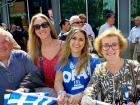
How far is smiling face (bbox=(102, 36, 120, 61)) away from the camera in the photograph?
3217 millimetres

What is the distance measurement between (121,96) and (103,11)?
10.5 meters

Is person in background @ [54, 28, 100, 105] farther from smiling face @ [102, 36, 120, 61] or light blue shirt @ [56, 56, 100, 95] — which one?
smiling face @ [102, 36, 120, 61]

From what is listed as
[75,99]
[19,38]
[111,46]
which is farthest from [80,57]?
[19,38]

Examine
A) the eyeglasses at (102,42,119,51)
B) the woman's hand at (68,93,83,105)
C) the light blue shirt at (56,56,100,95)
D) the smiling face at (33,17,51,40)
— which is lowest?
the woman's hand at (68,93,83,105)

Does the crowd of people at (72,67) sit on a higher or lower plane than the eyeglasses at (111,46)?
lower

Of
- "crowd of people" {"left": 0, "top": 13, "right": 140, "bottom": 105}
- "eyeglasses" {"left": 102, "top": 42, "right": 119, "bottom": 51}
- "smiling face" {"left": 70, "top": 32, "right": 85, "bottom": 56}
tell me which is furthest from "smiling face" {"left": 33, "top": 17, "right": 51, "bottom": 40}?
"eyeglasses" {"left": 102, "top": 42, "right": 119, "bottom": 51}

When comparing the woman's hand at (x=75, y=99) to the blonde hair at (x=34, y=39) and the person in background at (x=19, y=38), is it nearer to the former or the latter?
the blonde hair at (x=34, y=39)

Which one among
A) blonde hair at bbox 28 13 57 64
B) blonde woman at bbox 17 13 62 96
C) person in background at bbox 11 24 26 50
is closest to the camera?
blonde woman at bbox 17 13 62 96

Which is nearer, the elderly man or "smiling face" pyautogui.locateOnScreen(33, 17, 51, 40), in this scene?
the elderly man

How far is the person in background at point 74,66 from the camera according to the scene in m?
3.69

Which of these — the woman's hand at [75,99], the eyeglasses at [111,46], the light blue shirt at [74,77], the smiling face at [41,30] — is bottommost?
the woman's hand at [75,99]

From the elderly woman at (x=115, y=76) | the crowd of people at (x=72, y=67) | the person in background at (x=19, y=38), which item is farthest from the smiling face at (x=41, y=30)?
the person in background at (x=19, y=38)

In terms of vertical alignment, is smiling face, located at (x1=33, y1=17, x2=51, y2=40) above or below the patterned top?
above

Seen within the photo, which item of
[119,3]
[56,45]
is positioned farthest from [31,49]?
[119,3]
